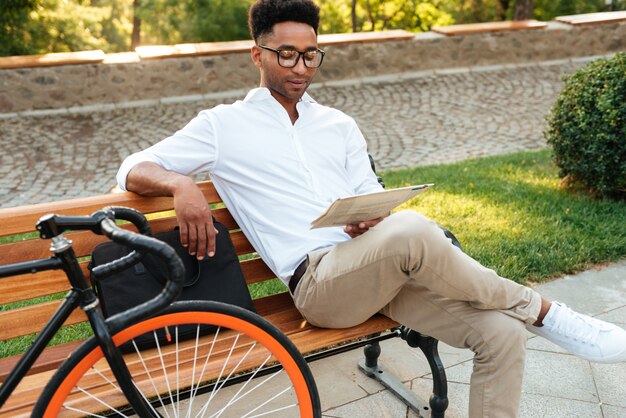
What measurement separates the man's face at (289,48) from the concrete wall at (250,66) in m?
6.20

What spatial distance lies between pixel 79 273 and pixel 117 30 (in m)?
21.0

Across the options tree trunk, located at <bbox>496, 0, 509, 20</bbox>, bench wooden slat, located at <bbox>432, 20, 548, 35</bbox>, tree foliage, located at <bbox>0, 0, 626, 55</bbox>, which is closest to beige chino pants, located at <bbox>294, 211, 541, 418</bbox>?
bench wooden slat, located at <bbox>432, 20, 548, 35</bbox>

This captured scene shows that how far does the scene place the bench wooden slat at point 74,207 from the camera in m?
2.44

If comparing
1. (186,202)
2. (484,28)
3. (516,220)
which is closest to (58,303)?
(186,202)

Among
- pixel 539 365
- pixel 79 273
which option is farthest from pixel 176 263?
pixel 539 365

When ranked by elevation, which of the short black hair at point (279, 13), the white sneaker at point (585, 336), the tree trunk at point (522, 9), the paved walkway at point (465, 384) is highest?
the short black hair at point (279, 13)

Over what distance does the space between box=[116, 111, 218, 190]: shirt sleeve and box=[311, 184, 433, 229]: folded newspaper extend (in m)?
0.66

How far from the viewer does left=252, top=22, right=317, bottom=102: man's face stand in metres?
2.95

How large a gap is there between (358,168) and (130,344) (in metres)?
1.36

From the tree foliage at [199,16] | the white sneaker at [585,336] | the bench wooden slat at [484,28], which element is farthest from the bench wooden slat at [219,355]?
the tree foliage at [199,16]

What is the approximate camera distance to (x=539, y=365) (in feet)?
10.8

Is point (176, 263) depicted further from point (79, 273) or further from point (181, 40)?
point (181, 40)

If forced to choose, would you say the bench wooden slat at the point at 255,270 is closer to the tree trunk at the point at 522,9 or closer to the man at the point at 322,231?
the man at the point at 322,231

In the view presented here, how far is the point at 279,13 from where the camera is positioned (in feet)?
9.70
